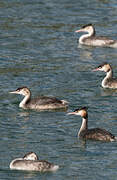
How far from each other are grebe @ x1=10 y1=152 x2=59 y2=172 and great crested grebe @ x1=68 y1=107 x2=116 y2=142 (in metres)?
2.94

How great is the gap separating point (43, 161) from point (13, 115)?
574cm

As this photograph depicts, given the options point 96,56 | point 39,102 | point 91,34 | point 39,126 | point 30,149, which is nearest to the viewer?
point 30,149

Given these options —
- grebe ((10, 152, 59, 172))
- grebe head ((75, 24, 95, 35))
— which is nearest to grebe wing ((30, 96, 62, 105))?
grebe ((10, 152, 59, 172))

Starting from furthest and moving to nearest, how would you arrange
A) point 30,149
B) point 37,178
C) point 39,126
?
point 39,126
point 30,149
point 37,178

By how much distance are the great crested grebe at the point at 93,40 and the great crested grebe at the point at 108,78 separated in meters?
5.38

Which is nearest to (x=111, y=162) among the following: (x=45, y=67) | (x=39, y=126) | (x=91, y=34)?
(x=39, y=126)

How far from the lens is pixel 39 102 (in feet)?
90.7

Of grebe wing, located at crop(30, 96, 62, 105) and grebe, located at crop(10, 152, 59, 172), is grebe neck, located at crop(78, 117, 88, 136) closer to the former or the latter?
grebe wing, located at crop(30, 96, 62, 105)

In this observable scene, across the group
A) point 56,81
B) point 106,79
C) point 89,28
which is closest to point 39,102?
point 56,81

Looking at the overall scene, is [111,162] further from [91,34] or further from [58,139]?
[91,34]

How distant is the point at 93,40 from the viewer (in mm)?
37938

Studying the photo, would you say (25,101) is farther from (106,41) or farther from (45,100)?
(106,41)

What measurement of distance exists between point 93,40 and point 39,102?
1083 cm

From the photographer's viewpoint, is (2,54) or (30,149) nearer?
(30,149)
